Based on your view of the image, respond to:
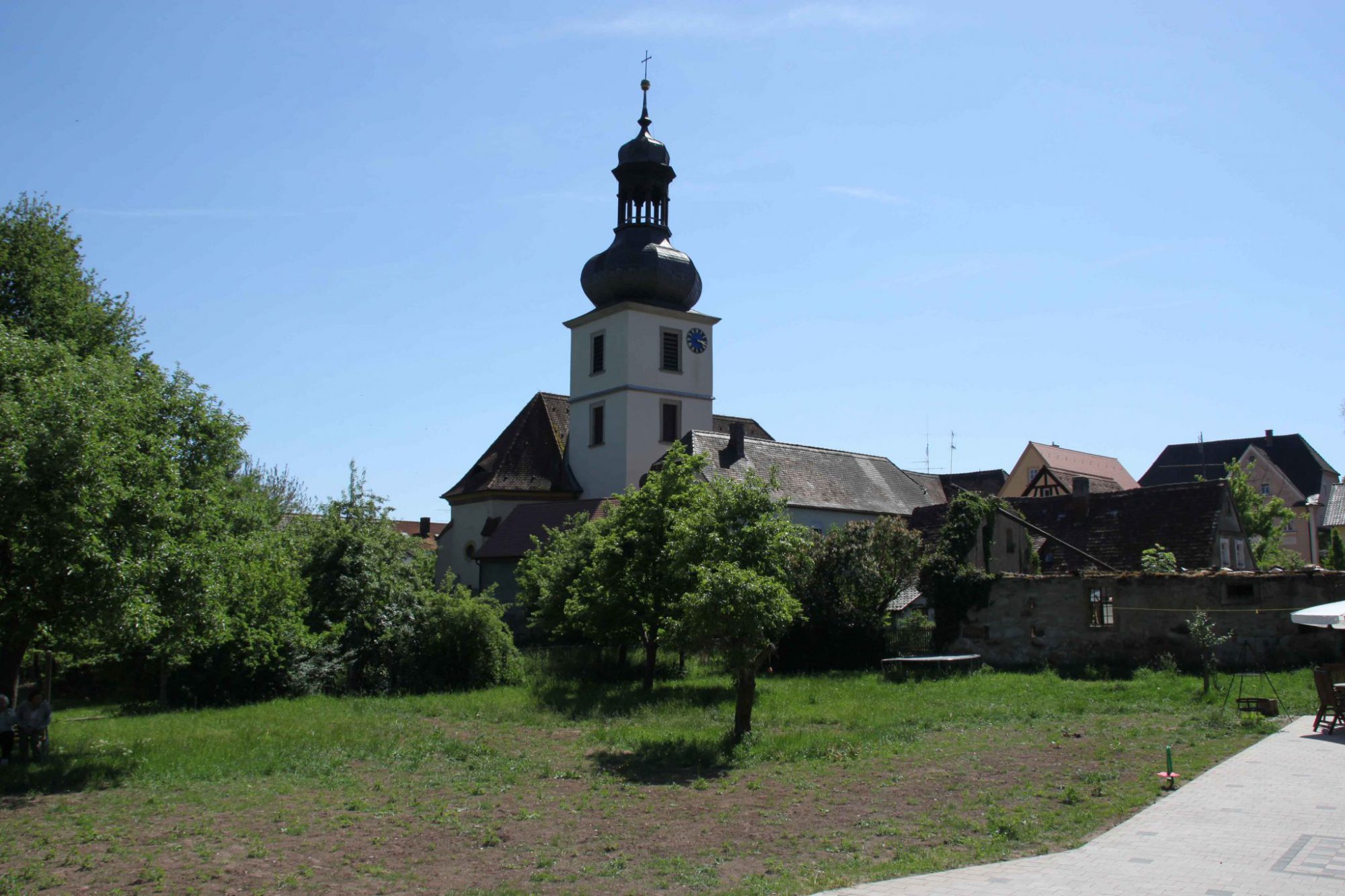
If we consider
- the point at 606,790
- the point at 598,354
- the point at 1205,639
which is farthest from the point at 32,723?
the point at 598,354

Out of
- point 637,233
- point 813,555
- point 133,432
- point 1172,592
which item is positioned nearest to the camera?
point 133,432

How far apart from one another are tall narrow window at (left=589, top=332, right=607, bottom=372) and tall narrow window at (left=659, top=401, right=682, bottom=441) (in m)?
3.45

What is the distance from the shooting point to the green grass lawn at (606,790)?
941 centimetres

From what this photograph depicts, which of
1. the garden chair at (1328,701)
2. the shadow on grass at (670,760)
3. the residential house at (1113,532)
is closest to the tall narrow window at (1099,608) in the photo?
the residential house at (1113,532)

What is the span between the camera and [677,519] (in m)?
19.1

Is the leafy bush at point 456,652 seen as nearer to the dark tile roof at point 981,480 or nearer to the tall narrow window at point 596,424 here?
the tall narrow window at point 596,424

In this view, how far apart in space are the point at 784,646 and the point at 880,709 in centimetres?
906

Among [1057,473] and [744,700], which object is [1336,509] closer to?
[1057,473]

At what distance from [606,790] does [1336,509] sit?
237 ft

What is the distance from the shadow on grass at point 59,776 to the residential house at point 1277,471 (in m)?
68.1

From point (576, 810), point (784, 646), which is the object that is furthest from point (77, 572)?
point (784, 646)

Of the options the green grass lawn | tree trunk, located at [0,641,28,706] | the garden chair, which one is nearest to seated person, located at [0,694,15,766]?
the green grass lawn

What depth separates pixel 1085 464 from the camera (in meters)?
69.8

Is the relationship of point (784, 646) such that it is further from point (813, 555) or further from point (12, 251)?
point (12, 251)
